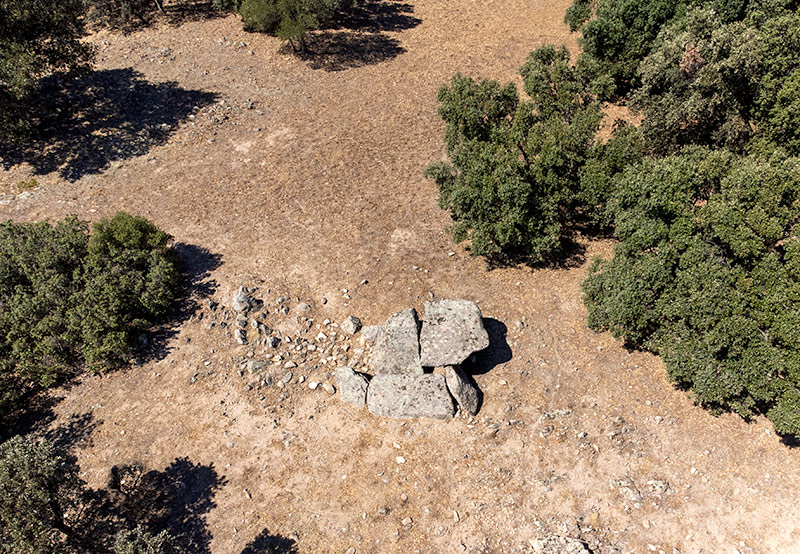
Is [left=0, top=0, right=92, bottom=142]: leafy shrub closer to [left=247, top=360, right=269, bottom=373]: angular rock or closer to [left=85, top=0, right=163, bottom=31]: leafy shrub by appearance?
[left=85, top=0, right=163, bottom=31]: leafy shrub

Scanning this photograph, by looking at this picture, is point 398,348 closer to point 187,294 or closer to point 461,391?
point 461,391

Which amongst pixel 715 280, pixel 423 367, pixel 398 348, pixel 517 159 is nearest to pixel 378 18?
pixel 517 159

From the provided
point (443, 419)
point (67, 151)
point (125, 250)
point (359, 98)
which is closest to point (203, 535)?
point (443, 419)

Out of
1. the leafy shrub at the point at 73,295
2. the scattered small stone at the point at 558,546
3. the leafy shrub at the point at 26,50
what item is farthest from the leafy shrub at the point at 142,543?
the leafy shrub at the point at 26,50

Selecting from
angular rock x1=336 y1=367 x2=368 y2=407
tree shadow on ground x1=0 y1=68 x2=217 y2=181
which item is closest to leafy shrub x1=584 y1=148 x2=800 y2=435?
angular rock x1=336 y1=367 x2=368 y2=407

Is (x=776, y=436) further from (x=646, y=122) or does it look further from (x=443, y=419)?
(x=646, y=122)

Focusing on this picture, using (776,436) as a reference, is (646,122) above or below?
above
